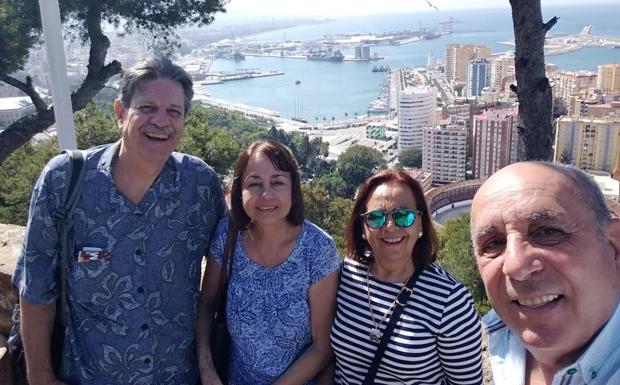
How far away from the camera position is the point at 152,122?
3.85ft

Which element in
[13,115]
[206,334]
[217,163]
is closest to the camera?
[206,334]

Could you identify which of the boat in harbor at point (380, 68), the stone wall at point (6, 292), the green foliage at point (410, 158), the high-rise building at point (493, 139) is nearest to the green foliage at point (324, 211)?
the stone wall at point (6, 292)

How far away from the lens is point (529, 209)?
0.77 metres

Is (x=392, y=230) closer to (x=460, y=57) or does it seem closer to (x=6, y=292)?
(x=6, y=292)

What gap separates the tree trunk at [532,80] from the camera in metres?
1.83

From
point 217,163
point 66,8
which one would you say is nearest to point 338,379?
point 66,8

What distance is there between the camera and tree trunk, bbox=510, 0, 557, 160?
1835 millimetres

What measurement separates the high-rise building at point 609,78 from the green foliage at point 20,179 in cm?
3653

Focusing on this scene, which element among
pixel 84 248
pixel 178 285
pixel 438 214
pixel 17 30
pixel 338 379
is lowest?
pixel 438 214

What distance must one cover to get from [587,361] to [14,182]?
23.7 ft

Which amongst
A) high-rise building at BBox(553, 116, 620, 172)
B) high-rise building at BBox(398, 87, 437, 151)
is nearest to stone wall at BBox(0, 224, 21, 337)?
high-rise building at BBox(553, 116, 620, 172)

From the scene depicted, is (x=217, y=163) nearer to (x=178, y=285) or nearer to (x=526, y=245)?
(x=178, y=285)

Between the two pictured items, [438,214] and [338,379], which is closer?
[338,379]

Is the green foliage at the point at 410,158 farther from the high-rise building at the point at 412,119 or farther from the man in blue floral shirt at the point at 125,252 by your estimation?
the man in blue floral shirt at the point at 125,252
